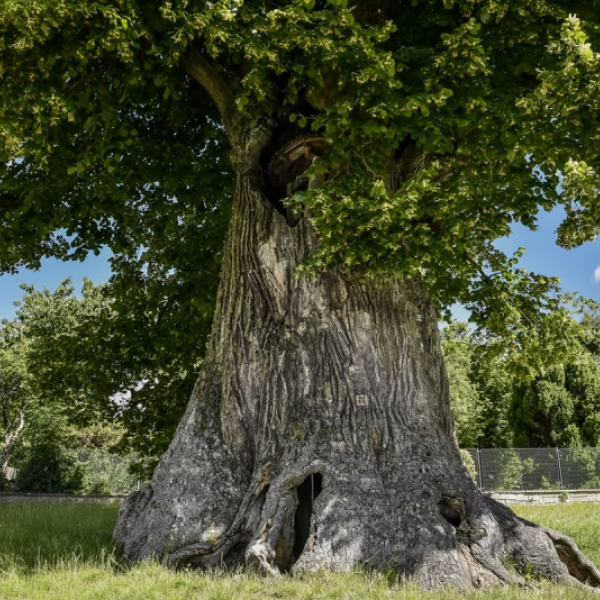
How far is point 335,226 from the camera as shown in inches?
239

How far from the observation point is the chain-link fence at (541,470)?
25.1 m

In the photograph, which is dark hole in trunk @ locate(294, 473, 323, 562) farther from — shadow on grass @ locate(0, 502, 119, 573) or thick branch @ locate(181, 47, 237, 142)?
thick branch @ locate(181, 47, 237, 142)

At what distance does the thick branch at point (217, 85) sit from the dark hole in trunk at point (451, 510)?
5.14 meters

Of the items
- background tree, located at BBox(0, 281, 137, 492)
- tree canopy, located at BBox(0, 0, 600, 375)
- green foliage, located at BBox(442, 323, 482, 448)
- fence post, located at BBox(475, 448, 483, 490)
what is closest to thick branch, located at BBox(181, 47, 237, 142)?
tree canopy, located at BBox(0, 0, 600, 375)

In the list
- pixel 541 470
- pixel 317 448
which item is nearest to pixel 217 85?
pixel 317 448

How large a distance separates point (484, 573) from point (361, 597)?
1.47 m

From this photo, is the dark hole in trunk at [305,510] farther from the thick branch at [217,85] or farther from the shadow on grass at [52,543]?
the thick branch at [217,85]

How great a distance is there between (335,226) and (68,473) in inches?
839

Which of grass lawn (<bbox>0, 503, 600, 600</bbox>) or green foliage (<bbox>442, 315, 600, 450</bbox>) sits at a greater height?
green foliage (<bbox>442, 315, 600, 450</bbox>)

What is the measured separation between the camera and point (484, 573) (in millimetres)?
5219

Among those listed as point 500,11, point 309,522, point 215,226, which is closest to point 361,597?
point 309,522

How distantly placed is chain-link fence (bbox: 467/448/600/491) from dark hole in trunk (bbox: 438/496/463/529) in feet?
70.3

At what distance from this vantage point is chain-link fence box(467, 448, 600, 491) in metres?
25.1

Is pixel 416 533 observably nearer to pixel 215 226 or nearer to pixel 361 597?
pixel 361 597
